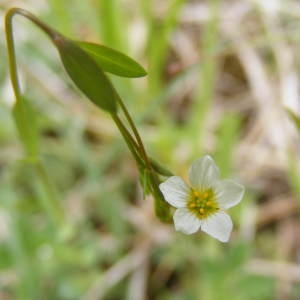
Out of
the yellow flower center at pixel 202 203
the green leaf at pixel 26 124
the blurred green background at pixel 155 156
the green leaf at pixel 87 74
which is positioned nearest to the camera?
the green leaf at pixel 87 74

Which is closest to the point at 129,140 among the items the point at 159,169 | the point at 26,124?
the point at 159,169

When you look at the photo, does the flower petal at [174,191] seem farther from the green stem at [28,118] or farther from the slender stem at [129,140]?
the green stem at [28,118]

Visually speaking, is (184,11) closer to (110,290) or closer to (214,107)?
(214,107)

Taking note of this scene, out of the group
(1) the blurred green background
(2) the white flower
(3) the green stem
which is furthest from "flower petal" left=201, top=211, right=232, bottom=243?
(1) the blurred green background

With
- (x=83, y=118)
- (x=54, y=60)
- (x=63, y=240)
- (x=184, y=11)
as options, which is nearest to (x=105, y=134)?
(x=83, y=118)

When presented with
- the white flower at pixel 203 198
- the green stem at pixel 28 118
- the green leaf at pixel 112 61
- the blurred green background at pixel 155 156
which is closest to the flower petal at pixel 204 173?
the white flower at pixel 203 198

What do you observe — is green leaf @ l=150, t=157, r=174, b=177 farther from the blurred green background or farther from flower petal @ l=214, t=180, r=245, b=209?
the blurred green background
